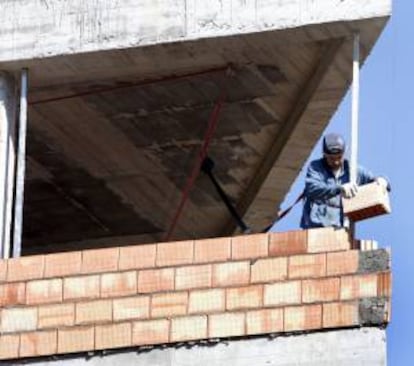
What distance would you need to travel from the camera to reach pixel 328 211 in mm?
23047

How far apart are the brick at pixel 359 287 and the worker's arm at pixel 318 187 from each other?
0.96m

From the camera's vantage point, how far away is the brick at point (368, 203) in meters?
22.4

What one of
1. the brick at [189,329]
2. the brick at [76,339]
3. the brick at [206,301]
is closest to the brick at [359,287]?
the brick at [206,301]

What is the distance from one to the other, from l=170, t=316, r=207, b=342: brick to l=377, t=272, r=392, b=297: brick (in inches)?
53.1

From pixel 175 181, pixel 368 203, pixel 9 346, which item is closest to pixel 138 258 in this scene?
pixel 9 346

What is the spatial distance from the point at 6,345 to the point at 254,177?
490 cm

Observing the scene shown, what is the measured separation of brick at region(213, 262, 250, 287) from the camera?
22.4 meters

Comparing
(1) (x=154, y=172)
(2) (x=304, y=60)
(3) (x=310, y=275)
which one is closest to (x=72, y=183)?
(1) (x=154, y=172)

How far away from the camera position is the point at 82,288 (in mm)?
22812

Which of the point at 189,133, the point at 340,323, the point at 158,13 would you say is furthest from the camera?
the point at 189,133

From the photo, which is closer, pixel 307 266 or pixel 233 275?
pixel 307 266

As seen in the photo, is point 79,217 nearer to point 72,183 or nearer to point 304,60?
point 72,183

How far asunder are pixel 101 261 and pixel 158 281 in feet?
1.79

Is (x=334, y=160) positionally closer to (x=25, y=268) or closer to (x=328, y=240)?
(x=328, y=240)
